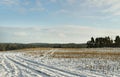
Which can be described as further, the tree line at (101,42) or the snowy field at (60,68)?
the tree line at (101,42)

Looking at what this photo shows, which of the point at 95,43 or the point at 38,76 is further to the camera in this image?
the point at 95,43

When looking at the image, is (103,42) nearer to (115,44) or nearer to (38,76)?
(115,44)

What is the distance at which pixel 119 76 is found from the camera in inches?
545

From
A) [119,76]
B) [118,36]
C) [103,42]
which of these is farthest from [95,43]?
[119,76]

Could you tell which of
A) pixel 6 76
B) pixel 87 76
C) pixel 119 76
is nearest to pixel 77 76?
pixel 87 76

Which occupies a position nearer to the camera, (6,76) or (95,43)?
(6,76)

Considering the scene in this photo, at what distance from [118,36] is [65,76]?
10503cm

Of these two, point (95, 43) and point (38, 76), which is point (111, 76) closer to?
point (38, 76)

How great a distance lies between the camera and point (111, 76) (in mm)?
13797

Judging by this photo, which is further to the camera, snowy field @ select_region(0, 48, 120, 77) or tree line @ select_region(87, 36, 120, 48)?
tree line @ select_region(87, 36, 120, 48)

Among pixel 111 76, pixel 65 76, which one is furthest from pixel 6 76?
pixel 111 76

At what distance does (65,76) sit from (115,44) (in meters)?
104

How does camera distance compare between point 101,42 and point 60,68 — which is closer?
point 60,68

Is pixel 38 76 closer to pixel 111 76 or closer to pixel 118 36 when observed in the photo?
pixel 111 76
